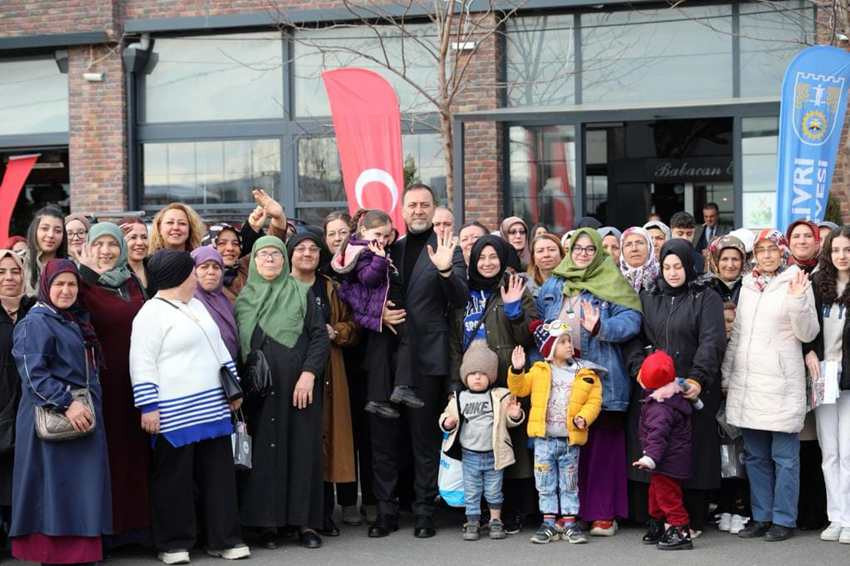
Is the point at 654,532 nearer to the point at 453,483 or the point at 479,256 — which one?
the point at 453,483

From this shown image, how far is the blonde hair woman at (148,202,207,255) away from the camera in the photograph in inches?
287

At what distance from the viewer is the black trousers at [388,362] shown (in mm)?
7109

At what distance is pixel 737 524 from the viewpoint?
7.19 m

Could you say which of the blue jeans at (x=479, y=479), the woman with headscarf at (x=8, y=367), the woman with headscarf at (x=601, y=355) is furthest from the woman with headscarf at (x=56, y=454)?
the woman with headscarf at (x=601, y=355)

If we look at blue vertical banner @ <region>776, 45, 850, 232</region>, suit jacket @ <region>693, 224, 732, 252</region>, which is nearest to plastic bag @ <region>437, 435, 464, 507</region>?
blue vertical banner @ <region>776, 45, 850, 232</region>

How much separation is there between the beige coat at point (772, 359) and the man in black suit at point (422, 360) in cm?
185

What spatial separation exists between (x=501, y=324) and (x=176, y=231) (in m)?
2.26

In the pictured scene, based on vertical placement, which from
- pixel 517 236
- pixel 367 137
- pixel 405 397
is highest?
pixel 367 137

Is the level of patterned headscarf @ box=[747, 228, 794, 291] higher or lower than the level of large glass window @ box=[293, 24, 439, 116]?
lower

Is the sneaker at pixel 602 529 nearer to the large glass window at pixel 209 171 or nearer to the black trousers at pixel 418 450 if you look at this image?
the black trousers at pixel 418 450

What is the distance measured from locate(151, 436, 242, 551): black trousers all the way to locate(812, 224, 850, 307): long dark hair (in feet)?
12.8

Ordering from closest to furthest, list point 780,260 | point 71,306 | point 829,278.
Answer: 1. point 71,306
2. point 829,278
3. point 780,260

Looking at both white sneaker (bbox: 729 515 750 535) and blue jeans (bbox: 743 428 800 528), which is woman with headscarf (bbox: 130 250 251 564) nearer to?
white sneaker (bbox: 729 515 750 535)

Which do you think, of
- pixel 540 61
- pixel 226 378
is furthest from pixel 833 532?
pixel 540 61
